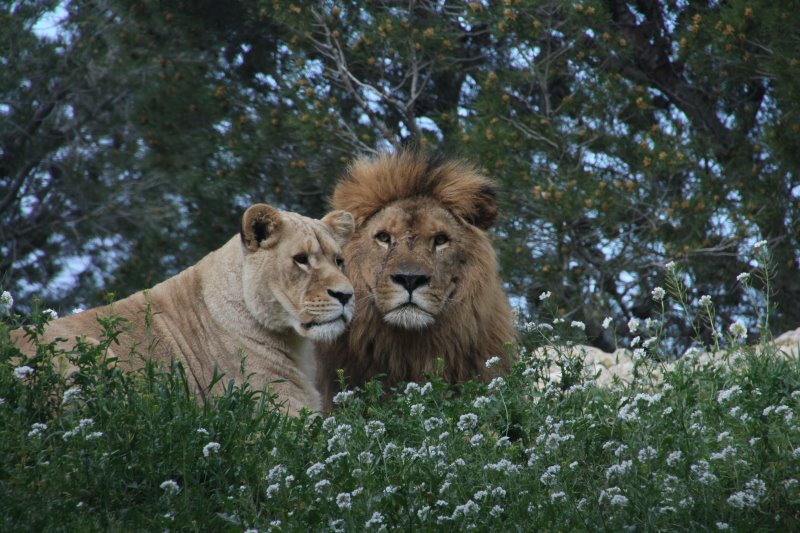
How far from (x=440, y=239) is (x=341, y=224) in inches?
25.3

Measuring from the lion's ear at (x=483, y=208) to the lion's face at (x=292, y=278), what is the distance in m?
1.26

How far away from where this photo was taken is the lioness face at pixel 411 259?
656 cm

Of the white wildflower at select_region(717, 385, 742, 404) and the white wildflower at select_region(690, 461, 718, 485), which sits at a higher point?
the white wildflower at select_region(717, 385, 742, 404)

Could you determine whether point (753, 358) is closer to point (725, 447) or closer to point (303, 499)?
point (725, 447)

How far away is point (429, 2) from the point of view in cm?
1352

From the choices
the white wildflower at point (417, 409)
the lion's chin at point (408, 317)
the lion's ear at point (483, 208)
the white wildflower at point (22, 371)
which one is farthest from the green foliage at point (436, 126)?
the white wildflower at point (22, 371)

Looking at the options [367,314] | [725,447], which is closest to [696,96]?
[367,314]

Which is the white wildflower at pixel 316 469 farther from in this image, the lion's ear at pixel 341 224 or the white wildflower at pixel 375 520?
the lion's ear at pixel 341 224

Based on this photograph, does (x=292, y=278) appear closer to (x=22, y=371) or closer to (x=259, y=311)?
(x=259, y=311)

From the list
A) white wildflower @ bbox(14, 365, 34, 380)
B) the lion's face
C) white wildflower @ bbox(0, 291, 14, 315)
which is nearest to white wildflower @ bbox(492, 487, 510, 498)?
white wildflower @ bbox(14, 365, 34, 380)

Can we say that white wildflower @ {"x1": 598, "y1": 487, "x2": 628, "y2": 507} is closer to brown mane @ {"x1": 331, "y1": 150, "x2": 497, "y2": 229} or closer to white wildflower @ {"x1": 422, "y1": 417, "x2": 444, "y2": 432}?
white wildflower @ {"x1": 422, "y1": 417, "x2": 444, "y2": 432}

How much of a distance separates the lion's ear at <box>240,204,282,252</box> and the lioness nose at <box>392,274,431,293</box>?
82 centimetres

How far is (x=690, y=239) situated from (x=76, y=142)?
9.04m

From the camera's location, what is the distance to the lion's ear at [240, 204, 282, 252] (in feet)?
19.6
